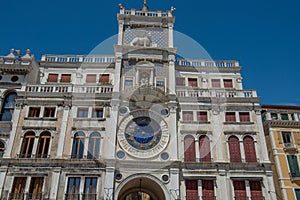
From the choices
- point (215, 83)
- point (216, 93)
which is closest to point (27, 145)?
point (216, 93)

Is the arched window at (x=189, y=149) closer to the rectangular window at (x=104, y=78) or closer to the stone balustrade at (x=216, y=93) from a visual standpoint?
the stone balustrade at (x=216, y=93)

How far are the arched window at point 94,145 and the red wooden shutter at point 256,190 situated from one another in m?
15.8

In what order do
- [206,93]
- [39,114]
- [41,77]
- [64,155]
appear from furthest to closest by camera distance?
[41,77] < [206,93] < [39,114] < [64,155]

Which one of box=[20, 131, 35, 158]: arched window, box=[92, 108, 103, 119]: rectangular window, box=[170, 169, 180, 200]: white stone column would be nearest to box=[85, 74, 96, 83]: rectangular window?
box=[92, 108, 103, 119]: rectangular window

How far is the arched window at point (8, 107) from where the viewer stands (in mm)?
32344

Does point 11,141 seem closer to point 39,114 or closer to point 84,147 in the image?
point 39,114

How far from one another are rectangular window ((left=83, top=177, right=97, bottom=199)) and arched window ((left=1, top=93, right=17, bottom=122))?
11536 mm

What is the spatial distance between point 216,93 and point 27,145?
21415 mm

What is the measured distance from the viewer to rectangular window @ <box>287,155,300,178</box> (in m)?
34.6

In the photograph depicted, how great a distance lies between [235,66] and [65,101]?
22.6 metres

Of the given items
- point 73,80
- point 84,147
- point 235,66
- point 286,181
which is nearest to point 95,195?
point 84,147

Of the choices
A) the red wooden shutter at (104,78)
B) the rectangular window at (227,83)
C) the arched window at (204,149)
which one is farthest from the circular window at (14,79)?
the rectangular window at (227,83)

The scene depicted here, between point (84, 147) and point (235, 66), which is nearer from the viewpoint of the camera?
point (84, 147)

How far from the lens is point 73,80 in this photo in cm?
3828
